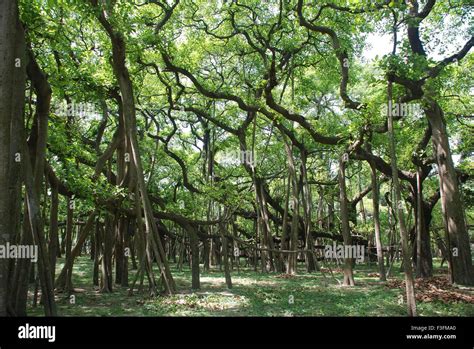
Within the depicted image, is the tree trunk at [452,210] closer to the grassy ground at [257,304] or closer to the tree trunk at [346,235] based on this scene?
the grassy ground at [257,304]

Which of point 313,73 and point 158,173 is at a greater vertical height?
point 313,73

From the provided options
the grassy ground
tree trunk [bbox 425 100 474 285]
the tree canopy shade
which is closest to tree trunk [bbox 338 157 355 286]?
the tree canopy shade

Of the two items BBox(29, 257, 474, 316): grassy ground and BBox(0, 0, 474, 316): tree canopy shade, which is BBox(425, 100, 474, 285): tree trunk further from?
BBox(29, 257, 474, 316): grassy ground

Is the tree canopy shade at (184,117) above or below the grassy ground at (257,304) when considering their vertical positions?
above

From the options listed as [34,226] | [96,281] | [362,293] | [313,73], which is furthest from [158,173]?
[34,226]

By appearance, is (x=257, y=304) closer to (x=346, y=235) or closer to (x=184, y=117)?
(x=346, y=235)

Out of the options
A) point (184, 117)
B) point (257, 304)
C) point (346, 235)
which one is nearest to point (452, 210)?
point (346, 235)

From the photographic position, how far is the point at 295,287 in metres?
12.8

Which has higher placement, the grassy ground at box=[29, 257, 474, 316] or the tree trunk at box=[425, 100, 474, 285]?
the tree trunk at box=[425, 100, 474, 285]

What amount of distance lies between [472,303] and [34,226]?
29.3 feet

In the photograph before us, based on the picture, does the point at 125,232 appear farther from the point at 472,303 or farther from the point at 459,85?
the point at 459,85

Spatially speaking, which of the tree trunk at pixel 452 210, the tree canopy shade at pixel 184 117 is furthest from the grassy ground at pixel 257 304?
the tree trunk at pixel 452 210

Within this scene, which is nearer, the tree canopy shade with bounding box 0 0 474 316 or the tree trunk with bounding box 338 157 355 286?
the tree canopy shade with bounding box 0 0 474 316

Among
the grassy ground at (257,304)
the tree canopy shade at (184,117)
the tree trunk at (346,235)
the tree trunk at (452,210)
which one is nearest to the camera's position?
the tree canopy shade at (184,117)
